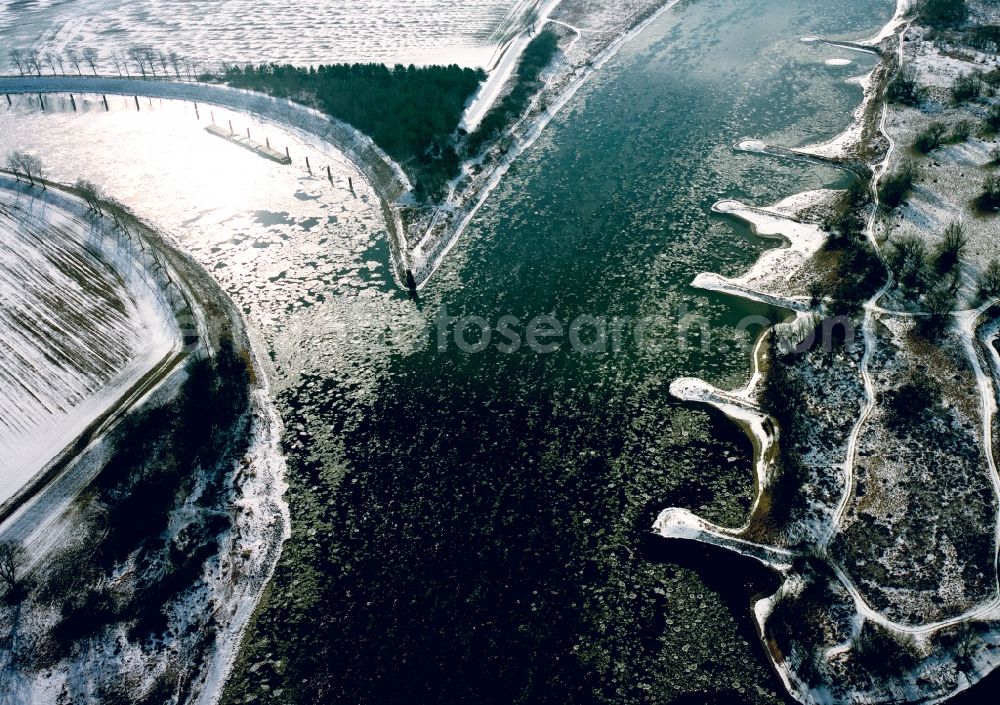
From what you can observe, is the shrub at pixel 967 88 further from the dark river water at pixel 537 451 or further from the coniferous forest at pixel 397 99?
the coniferous forest at pixel 397 99

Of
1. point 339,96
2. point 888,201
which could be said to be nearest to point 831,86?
point 888,201

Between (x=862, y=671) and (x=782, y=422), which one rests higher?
(x=782, y=422)

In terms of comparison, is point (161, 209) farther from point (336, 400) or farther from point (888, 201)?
point (888, 201)

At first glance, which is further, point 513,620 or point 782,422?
point 782,422

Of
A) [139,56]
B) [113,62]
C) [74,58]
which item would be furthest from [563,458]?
[74,58]

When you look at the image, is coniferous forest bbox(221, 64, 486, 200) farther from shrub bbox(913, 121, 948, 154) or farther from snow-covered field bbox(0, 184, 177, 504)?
shrub bbox(913, 121, 948, 154)

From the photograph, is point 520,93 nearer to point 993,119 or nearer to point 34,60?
point 993,119

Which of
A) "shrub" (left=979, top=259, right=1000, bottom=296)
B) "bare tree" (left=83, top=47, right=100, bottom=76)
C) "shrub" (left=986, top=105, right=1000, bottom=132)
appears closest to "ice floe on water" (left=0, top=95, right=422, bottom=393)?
"bare tree" (left=83, top=47, right=100, bottom=76)
